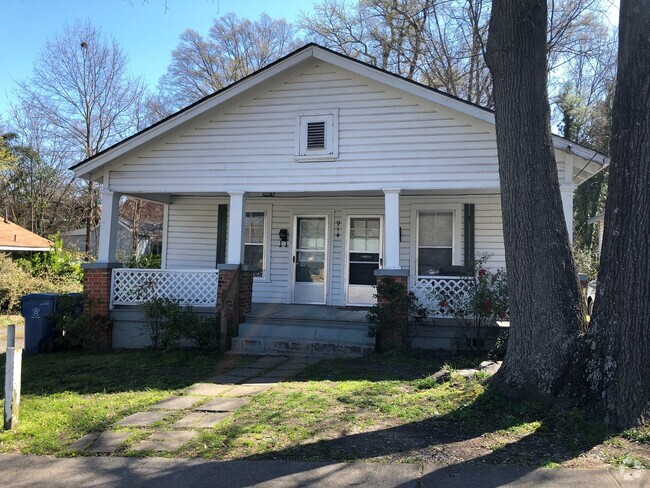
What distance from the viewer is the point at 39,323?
8789 millimetres

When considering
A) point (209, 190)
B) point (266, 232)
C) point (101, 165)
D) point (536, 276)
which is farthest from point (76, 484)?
point (266, 232)

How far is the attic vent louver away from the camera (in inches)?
353

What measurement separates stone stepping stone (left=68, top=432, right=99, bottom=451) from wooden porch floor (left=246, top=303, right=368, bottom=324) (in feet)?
15.3

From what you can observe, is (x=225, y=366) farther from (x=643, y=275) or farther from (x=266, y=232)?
(x=643, y=275)

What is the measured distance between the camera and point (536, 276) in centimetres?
500

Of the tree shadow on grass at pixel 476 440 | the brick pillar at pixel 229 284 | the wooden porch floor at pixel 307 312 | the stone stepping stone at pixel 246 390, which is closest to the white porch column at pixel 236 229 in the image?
the brick pillar at pixel 229 284

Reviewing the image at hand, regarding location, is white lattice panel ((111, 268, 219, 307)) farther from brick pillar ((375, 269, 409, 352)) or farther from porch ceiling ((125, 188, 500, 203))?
brick pillar ((375, 269, 409, 352))

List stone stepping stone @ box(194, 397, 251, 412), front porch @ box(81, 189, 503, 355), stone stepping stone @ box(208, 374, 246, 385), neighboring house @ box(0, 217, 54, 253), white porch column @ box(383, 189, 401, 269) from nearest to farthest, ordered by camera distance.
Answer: stone stepping stone @ box(194, 397, 251, 412) < stone stepping stone @ box(208, 374, 246, 385) < white porch column @ box(383, 189, 401, 269) < front porch @ box(81, 189, 503, 355) < neighboring house @ box(0, 217, 54, 253)

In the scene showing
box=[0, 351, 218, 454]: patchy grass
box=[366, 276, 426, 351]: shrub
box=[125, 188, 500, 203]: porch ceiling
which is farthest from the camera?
box=[125, 188, 500, 203]: porch ceiling

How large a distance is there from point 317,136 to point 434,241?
136 inches

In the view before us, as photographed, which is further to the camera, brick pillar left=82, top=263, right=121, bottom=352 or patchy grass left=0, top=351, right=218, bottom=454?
brick pillar left=82, top=263, right=121, bottom=352

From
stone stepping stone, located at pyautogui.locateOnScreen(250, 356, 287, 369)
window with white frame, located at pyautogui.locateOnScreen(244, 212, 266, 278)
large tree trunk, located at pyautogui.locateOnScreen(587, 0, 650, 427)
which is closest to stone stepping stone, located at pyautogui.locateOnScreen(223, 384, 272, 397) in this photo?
stone stepping stone, located at pyautogui.locateOnScreen(250, 356, 287, 369)

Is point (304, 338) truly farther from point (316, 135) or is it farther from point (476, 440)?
point (476, 440)

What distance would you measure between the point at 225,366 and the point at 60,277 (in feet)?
33.9
